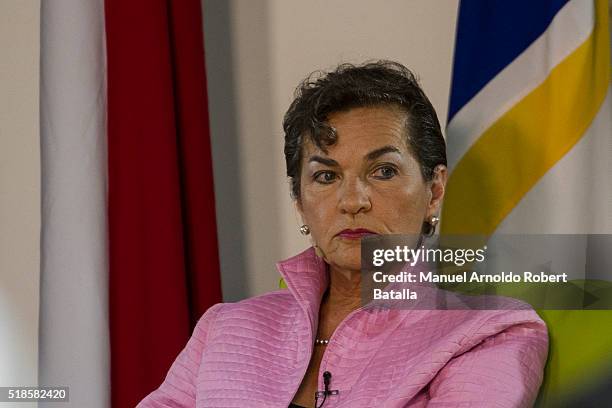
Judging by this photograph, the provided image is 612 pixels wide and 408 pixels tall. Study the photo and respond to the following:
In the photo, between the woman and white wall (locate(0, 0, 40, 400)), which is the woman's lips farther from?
white wall (locate(0, 0, 40, 400))

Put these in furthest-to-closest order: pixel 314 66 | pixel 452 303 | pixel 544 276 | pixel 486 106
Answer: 1. pixel 314 66
2. pixel 486 106
3. pixel 544 276
4. pixel 452 303

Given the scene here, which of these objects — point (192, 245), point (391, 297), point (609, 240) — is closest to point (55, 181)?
point (192, 245)

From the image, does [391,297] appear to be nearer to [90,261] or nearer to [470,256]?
[470,256]

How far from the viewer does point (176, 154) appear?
2236 millimetres

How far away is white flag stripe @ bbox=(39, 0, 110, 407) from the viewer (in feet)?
7.10

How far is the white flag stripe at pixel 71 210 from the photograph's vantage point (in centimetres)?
216

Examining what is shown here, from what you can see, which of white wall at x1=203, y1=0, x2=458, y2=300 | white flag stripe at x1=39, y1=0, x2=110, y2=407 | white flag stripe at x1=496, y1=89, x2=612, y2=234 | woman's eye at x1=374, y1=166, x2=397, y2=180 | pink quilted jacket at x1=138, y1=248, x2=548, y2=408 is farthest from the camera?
white wall at x1=203, y1=0, x2=458, y2=300

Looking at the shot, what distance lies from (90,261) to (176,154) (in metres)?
0.31

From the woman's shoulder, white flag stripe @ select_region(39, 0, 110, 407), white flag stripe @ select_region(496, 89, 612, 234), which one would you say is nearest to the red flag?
Result: white flag stripe @ select_region(39, 0, 110, 407)

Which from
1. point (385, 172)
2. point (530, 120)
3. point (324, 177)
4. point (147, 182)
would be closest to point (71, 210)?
point (147, 182)

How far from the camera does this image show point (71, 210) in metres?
2.16

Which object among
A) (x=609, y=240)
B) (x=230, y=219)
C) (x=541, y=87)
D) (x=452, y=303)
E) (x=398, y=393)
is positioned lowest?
(x=398, y=393)

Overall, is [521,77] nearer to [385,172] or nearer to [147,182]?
[385,172]

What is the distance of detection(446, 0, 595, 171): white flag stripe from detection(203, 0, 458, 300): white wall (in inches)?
18.6
